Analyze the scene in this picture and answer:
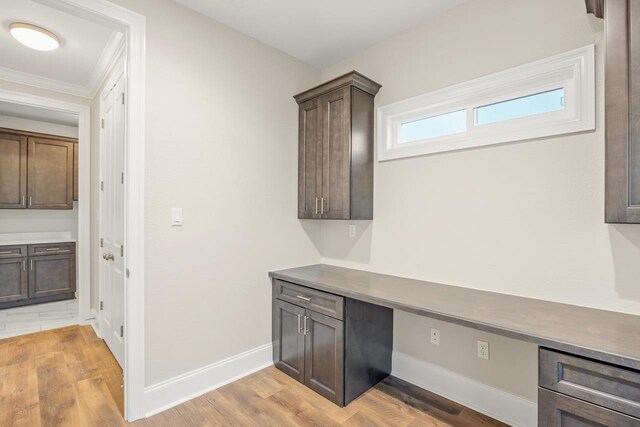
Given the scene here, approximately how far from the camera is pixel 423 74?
2.43 metres

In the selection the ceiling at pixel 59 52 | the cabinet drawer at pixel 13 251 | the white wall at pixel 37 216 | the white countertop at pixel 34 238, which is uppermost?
the ceiling at pixel 59 52

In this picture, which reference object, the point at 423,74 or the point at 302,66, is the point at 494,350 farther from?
the point at 302,66

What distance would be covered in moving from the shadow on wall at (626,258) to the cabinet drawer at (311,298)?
5.04 ft

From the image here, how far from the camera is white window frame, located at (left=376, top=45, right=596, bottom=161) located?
1.73 meters

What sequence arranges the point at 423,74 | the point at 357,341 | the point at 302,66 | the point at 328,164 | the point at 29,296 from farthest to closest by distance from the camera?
the point at 29,296 → the point at 302,66 → the point at 328,164 → the point at 423,74 → the point at 357,341

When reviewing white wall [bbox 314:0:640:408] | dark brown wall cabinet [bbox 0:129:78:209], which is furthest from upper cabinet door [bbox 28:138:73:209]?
white wall [bbox 314:0:640:408]

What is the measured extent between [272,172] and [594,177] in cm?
225

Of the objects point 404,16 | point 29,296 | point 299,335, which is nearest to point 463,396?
point 299,335

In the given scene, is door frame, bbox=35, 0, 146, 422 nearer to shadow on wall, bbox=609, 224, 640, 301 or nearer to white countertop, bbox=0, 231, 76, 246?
shadow on wall, bbox=609, 224, 640, 301

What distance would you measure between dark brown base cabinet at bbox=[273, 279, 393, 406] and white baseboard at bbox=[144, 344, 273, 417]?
0.17 m

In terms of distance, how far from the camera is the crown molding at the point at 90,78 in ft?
8.83

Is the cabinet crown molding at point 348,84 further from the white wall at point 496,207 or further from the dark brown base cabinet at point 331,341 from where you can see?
Answer: the dark brown base cabinet at point 331,341

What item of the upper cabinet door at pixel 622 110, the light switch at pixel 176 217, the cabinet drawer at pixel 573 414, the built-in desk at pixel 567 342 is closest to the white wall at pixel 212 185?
the light switch at pixel 176 217

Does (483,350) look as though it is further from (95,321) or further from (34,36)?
A: (34,36)
